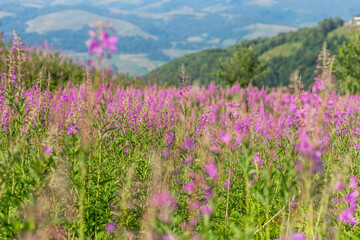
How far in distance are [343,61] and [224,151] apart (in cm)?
3054

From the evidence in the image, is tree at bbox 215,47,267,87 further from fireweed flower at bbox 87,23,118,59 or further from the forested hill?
the forested hill

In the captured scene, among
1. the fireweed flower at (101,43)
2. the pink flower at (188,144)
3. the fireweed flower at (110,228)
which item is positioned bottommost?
the fireweed flower at (110,228)

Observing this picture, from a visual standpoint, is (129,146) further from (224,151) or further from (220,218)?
(220,218)

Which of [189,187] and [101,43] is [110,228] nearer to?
[189,187]

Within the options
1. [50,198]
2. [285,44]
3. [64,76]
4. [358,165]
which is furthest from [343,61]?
[285,44]

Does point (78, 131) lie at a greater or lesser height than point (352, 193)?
greater

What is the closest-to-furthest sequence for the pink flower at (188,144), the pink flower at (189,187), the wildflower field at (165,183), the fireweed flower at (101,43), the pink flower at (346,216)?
the fireweed flower at (101,43)
the wildflower field at (165,183)
the pink flower at (346,216)
the pink flower at (189,187)
the pink flower at (188,144)

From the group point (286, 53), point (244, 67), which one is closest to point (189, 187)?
point (244, 67)

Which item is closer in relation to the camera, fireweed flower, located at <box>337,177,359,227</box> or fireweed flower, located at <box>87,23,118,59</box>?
fireweed flower, located at <box>87,23,118,59</box>

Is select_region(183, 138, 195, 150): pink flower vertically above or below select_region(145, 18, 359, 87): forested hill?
below

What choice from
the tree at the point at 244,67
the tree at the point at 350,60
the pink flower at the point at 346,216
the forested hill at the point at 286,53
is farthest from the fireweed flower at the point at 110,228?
the forested hill at the point at 286,53

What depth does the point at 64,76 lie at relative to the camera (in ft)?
42.8

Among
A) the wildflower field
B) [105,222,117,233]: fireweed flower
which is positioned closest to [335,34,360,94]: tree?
the wildflower field

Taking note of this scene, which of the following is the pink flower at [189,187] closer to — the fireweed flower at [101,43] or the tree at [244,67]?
the fireweed flower at [101,43]
